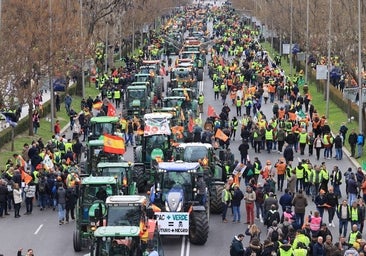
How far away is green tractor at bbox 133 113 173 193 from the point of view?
126ft

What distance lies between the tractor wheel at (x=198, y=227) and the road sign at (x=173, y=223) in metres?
0.42

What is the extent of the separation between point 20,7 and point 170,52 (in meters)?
47.1

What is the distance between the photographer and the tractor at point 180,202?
98.6 feet

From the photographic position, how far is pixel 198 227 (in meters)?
30.4

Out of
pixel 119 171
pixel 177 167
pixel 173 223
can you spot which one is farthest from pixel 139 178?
pixel 173 223

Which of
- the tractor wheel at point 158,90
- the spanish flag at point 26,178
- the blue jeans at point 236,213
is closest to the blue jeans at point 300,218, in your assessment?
the blue jeans at point 236,213

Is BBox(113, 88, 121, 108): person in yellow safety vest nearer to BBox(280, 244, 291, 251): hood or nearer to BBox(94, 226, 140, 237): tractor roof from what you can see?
BBox(280, 244, 291, 251): hood

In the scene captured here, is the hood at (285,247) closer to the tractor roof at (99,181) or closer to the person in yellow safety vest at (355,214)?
the person in yellow safety vest at (355,214)

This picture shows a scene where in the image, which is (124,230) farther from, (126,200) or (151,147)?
(151,147)

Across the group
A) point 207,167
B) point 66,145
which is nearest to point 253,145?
point 66,145

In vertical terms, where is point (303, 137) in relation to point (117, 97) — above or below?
below

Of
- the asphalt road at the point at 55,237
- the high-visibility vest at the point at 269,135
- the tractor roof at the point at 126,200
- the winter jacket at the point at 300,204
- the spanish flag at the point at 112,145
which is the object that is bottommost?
the asphalt road at the point at 55,237

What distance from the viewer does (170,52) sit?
103875 mm

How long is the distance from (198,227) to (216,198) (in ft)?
15.2
